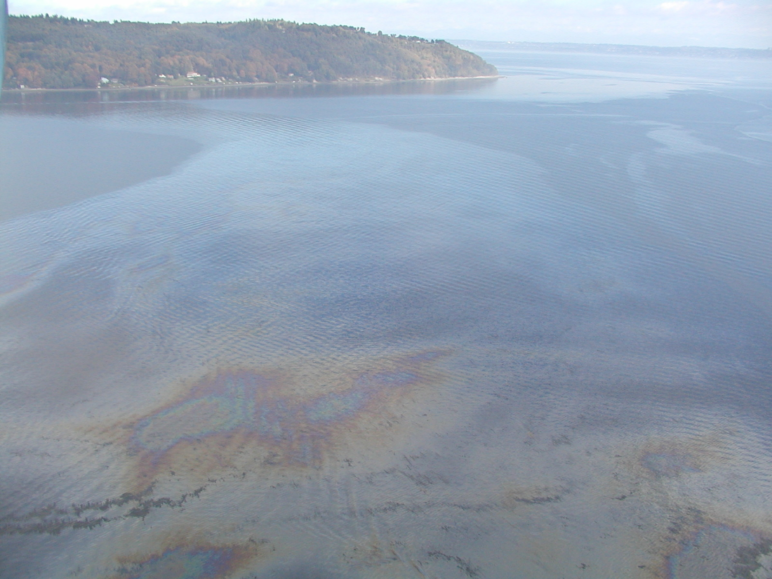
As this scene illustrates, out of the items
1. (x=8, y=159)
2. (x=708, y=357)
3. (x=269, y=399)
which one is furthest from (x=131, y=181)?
(x=708, y=357)

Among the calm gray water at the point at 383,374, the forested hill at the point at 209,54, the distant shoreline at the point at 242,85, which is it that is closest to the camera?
the calm gray water at the point at 383,374

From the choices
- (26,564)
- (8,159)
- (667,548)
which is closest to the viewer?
(26,564)

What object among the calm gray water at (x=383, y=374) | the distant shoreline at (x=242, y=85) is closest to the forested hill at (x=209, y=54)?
the distant shoreline at (x=242, y=85)

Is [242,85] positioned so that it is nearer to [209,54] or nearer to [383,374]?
[209,54]

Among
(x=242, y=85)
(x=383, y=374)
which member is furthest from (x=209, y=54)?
(x=383, y=374)

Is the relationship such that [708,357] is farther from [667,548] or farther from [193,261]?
[193,261]

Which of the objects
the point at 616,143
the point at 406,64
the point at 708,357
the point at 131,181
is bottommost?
the point at 708,357

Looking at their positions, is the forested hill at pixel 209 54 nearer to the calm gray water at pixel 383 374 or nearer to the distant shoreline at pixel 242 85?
the distant shoreline at pixel 242 85
